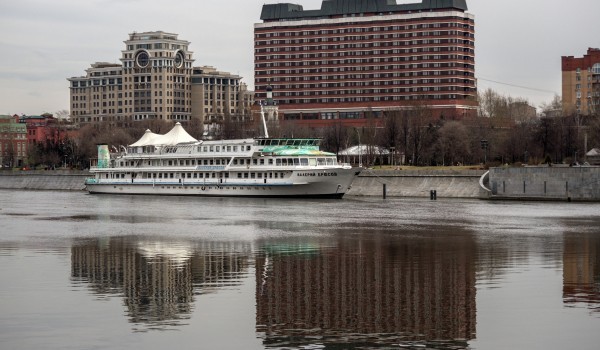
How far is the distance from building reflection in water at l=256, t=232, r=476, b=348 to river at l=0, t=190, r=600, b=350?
0.22 feet

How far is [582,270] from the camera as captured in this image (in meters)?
37.5

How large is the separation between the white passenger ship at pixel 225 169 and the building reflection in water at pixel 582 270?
152 feet

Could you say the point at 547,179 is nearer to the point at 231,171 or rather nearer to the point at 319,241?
the point at 231,171

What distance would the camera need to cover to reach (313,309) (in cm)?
2836

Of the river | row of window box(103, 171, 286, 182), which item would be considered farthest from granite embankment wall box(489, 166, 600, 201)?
the river

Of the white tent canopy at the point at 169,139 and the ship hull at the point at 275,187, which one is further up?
the white tent canopy at the point at 169,139

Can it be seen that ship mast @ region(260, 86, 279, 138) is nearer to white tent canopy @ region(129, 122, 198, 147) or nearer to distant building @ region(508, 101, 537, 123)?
distant building @ region(508, 101, 537, 123)

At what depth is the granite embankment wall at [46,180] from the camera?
14012 cm

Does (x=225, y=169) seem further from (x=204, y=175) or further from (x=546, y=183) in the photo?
(x=546, y=183)

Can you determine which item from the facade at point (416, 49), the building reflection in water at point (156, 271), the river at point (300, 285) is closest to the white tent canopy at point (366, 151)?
the facade at point (416, 49)

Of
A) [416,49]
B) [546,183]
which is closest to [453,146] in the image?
[546,183]

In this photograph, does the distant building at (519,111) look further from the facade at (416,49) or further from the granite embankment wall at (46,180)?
the granite embankment wall at (46,180)

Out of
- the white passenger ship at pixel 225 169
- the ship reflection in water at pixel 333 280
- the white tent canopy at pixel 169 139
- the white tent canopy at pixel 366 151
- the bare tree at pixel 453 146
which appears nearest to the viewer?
the ship reflection in water at pixel 333 280

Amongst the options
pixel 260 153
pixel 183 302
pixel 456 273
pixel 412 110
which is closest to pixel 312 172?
pixel 260 153
